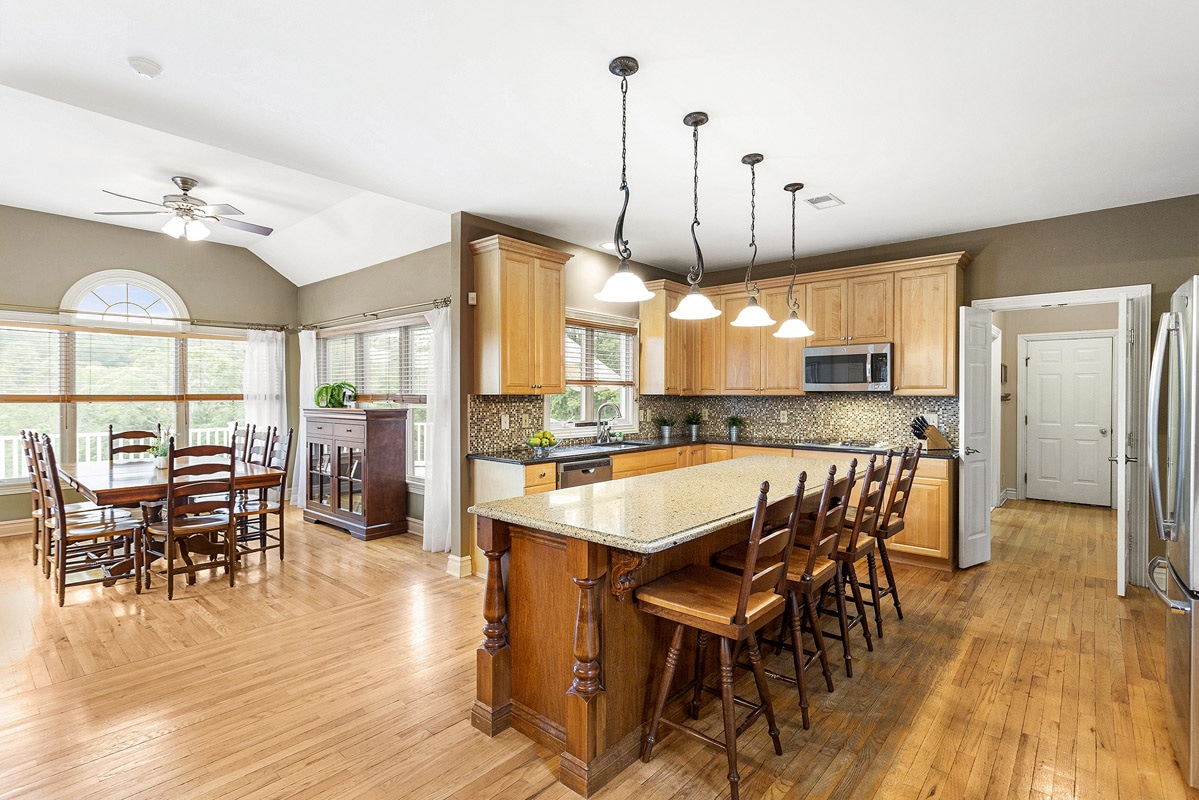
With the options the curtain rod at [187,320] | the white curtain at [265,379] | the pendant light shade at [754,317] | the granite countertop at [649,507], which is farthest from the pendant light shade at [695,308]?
the curtain rod at [187,320]

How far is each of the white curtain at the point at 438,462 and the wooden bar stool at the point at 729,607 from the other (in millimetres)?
3110

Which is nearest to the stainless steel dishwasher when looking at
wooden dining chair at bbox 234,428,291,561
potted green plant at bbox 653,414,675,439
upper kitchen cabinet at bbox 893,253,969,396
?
potted green plant at bbox 653,414,675,439

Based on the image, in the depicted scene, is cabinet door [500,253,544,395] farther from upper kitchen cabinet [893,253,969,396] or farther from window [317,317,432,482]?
upper kitchen cabinet [893,253,969,396]

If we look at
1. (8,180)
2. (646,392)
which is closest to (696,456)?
(646,392)

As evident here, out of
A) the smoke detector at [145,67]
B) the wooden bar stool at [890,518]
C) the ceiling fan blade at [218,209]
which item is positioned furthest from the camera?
the ceiling fan blade at [218,209]

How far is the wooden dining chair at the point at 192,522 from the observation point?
12.7 feet

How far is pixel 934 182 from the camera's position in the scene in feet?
12.4

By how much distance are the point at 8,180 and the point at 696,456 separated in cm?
628

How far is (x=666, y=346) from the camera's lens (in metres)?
5.99

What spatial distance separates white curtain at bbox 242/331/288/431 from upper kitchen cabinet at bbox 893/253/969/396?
671cm

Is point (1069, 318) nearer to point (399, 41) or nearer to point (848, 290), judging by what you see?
point (848, 290)

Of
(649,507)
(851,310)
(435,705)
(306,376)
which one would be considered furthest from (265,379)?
(851,310)

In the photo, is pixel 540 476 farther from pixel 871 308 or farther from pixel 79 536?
pixel 871 308

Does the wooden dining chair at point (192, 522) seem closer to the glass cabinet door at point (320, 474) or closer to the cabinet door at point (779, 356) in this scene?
the glass cabinet door at point (320, 474)
